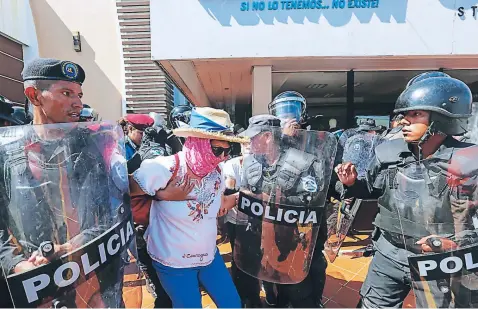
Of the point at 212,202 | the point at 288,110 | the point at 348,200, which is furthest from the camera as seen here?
the point at 348,200

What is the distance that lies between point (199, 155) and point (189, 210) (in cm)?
31

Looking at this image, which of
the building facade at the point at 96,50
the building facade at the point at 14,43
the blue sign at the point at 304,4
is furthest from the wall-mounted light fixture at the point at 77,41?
the blue sign at the point at 304,4

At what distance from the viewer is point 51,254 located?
123cm

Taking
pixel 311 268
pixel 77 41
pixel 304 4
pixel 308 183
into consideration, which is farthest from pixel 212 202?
pixel 77 41

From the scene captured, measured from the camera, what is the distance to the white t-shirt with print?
1.77m

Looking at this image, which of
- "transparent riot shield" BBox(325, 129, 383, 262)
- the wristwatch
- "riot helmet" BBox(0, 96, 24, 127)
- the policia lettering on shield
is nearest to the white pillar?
"transparent riot shield" BBox(325, 129, 383, 262)

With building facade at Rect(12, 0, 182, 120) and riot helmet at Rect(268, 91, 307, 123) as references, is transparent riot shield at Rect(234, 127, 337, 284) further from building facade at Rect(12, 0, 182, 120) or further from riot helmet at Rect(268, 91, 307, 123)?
building facade at Rect(12, 0, 182, 120)

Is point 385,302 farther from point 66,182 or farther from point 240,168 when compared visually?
point 66,182

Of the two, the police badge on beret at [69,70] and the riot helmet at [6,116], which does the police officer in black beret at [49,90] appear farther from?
the riot helmet at [6,116]

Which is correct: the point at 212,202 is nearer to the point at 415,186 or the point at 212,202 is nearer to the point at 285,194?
the point at 285,194

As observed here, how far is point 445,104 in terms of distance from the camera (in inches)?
67.2

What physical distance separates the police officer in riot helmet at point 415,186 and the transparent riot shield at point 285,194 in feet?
0.63

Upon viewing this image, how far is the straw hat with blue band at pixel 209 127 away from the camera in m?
1.73

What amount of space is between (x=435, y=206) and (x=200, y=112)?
4.19 feet
